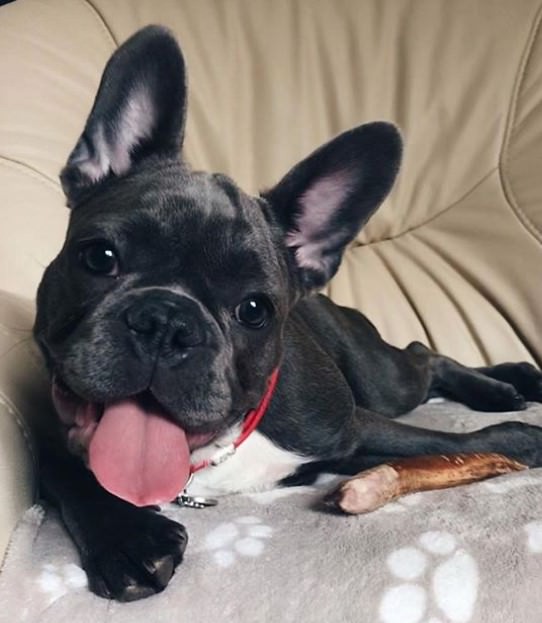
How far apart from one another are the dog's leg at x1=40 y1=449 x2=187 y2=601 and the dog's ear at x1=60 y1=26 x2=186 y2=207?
428mm

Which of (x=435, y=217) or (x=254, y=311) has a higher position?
(x=254, y=311)

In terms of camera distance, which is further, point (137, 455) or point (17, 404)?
point (17, 404)

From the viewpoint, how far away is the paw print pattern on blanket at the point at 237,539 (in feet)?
4.03

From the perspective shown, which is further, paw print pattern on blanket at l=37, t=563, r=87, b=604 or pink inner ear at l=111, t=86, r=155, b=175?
pink inner ear at l=111, t=86, r=155, b=175

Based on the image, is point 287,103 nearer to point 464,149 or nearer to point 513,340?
point 464,149

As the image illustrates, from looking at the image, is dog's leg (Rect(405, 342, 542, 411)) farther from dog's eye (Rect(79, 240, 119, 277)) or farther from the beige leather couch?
dog's eye (Rect(79, 240, 119, 277))

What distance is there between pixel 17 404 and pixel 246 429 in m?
0.33

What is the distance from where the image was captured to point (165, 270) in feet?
4.28

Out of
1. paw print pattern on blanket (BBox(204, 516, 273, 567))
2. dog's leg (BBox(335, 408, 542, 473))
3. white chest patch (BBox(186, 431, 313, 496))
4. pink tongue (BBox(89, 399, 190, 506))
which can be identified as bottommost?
dog's leg (BBox(335, 408, 542, 473))

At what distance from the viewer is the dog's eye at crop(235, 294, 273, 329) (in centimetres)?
135

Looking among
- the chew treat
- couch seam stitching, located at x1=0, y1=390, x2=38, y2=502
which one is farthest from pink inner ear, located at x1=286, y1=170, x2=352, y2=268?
couch seam stitching, located at x1=0, y1=390, x2=38, y2=502

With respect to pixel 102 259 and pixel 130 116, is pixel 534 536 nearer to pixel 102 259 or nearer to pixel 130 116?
pixel 102 259

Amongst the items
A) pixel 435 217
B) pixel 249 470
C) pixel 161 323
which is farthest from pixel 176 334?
pixel 435 217

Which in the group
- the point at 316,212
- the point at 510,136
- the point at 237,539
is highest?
the point at 316,212
